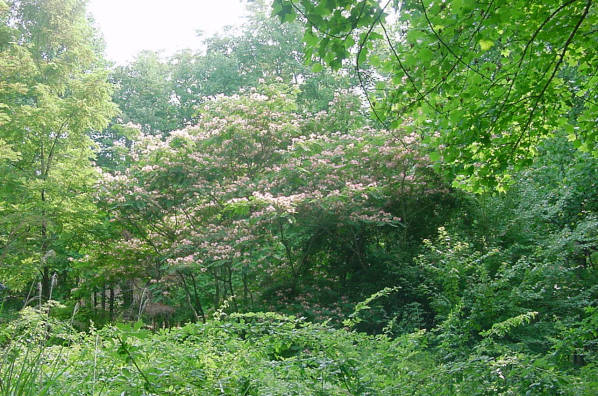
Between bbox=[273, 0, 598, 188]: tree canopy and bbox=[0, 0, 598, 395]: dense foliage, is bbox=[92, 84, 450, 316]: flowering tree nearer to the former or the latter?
bbox=[0, 0, 598, 395]: dense foliage

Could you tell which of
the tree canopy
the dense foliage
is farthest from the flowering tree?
the tree canopy

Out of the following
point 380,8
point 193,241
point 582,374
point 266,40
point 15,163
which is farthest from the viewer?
point 266,40

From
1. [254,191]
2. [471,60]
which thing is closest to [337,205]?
[254,191]

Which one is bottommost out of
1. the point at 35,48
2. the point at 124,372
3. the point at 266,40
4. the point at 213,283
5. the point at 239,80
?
the point at 124,372

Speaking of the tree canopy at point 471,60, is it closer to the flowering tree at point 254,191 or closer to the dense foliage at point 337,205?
the dense foliage at point 337,205

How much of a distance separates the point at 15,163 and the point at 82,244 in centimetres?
194

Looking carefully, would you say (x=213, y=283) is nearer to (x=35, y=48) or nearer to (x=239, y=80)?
(x=35, y=48)

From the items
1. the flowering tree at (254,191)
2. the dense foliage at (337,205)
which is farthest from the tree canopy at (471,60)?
the flowering tree at (254,191)

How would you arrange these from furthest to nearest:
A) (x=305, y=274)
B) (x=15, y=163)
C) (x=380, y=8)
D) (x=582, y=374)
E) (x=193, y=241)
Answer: (x=15, y=163) → (x=305, y=274) → (x=193, y=241) → (x=582, y=374) → (x=380, y=8)

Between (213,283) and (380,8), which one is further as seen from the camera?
(213,283)

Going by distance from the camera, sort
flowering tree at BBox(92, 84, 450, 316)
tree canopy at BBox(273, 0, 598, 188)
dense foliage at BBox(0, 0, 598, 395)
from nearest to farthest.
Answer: tree canopy at BBox(273, 0, 598, 188), dense foliage at BBox(0, 0, 598, 395), flowering tree at BBox(92, 84, 450, 316)

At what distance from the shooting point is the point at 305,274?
26.0ft

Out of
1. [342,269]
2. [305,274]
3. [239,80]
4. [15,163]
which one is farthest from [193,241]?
[239,80]

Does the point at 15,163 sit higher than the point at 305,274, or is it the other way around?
the point at 15,163
